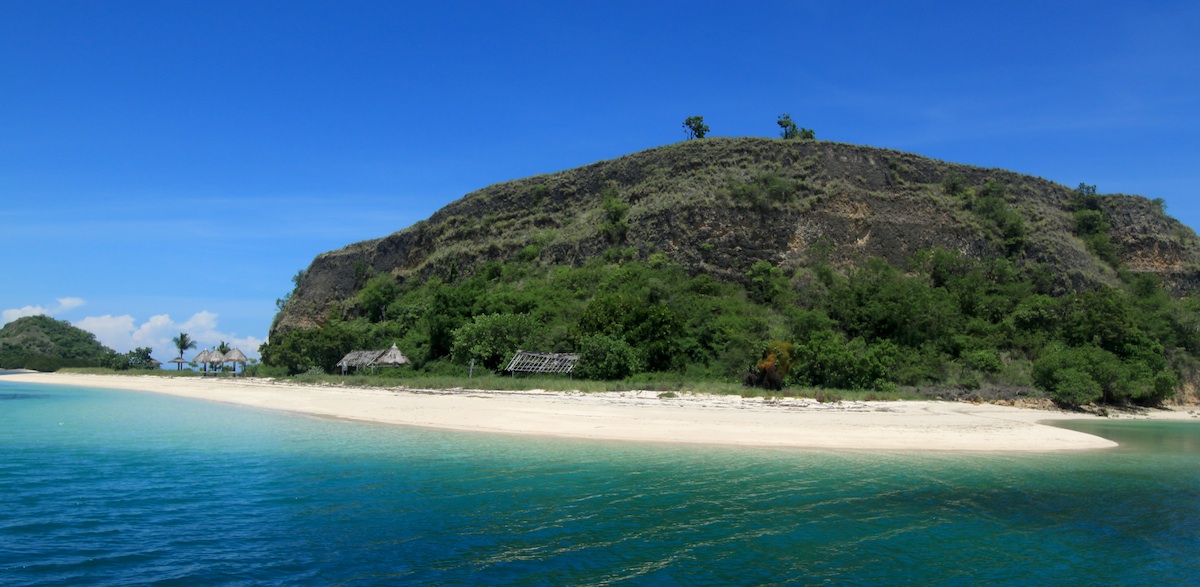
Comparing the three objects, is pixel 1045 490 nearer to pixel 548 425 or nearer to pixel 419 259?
pixel 548 425

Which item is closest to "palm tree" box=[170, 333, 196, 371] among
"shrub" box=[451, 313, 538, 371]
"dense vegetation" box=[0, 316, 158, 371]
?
"dense vegetation" box=[0, 316, 158, 371]

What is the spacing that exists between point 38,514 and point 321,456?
6.85 m

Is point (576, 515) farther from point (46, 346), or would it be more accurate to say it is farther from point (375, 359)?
point (46, 346)

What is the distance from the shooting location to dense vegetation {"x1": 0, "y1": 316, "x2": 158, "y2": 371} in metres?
96.5

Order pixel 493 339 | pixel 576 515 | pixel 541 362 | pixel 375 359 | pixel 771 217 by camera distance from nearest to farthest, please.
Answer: pixel 576 515
pixel 541 362
pixel 493 339
pixel 375 359
pixel 771 217

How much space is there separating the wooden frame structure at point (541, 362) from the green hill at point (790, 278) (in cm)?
128

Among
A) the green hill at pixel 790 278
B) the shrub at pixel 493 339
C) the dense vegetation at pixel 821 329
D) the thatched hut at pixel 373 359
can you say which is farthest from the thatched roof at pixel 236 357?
the shrub at pixel 493 339

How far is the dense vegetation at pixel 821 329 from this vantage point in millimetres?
35062

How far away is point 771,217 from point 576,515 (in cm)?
4457

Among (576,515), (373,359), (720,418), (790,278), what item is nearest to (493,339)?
(373,359)

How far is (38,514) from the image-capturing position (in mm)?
11438

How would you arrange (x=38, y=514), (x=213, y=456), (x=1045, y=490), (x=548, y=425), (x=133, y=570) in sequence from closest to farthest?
(x=133, y=570) < (x=38, y=514) < (x=1045, y=490) < (x=213, y=456) < (x=548, y=425)

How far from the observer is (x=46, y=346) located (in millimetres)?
109875

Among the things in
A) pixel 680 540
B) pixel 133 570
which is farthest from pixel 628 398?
pixel 133 570
